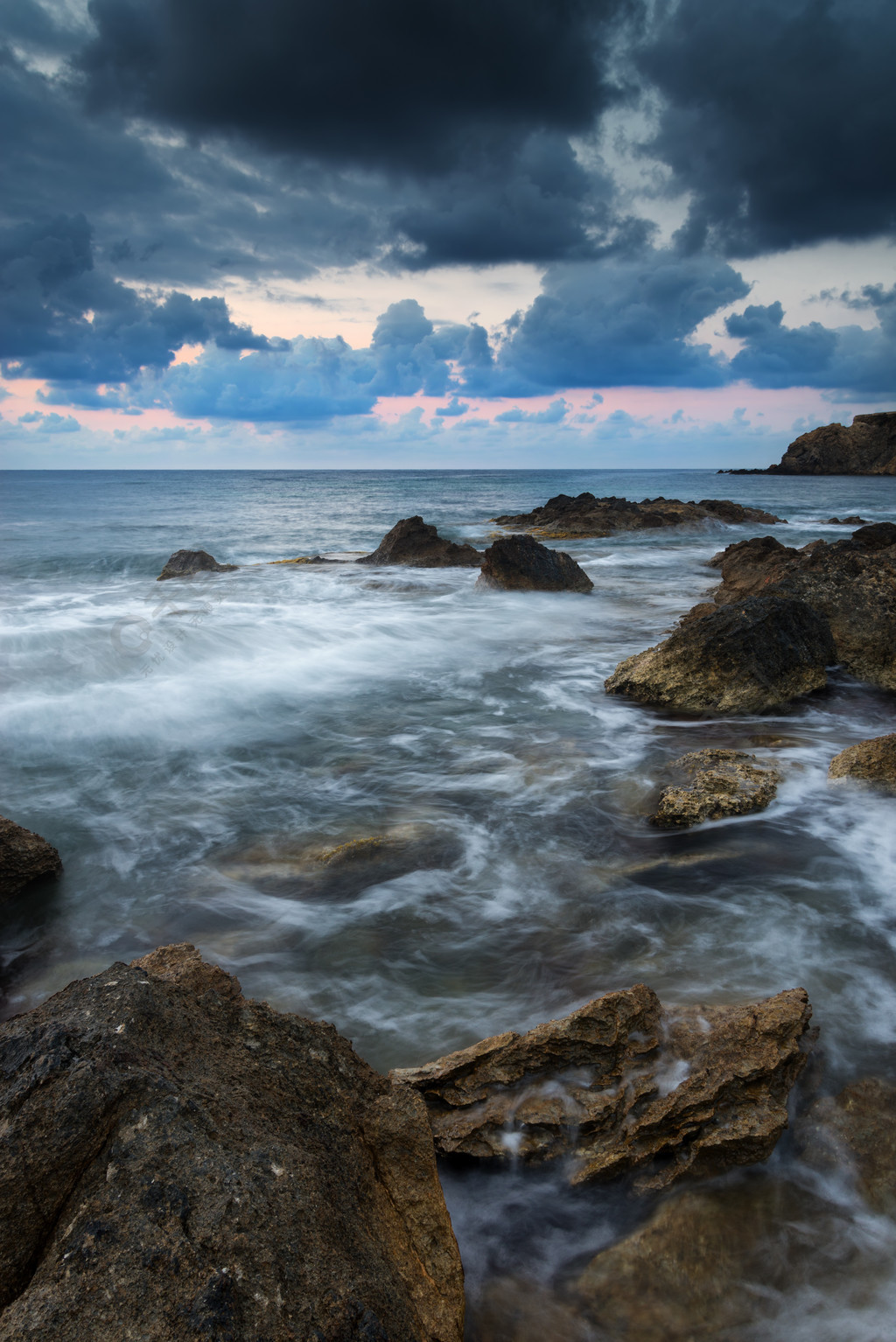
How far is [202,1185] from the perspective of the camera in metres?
1.35

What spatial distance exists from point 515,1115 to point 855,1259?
3.43 ft

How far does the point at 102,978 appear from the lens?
184 centimetres

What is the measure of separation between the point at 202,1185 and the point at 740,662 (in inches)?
239

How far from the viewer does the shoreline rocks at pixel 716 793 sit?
4445 mm

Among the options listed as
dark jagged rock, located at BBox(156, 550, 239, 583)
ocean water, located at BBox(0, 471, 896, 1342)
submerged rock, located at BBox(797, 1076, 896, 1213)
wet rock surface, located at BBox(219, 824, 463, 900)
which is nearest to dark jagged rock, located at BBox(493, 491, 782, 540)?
dark jagged rock, located at BBox(156, 550, 239, 583)

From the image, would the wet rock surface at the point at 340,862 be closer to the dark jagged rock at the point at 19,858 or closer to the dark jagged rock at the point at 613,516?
the dark jagged rock at the point at 19,858

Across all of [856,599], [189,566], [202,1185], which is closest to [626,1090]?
[202,1185]

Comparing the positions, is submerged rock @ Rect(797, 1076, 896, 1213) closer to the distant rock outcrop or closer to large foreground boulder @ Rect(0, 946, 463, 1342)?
large foreground boulder @ Rect(0, 946, 463, 1342)

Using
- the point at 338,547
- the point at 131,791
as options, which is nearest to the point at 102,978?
the point at 131,791

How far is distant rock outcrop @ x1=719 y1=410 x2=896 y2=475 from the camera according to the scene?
90750 millimetres

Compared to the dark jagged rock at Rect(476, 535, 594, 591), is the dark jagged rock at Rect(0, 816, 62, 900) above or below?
below

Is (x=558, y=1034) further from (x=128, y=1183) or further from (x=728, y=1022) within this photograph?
(x=128, y=1183)

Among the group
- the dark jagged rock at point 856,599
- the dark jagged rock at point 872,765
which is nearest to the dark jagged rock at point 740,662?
the dark jagged rock at point 856,599

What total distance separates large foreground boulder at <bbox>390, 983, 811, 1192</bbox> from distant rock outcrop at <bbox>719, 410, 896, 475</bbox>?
10643 cm
